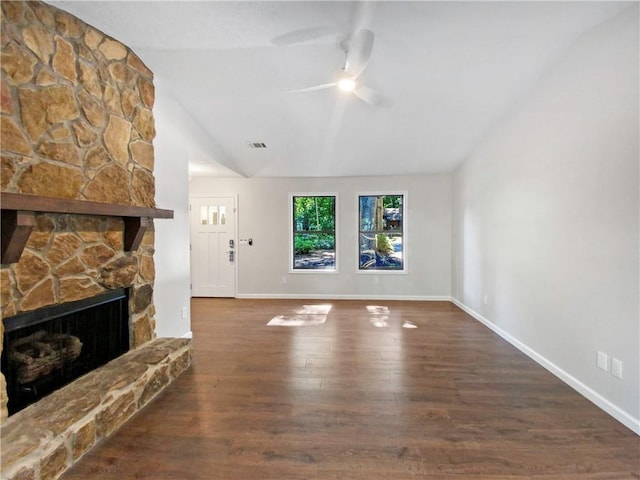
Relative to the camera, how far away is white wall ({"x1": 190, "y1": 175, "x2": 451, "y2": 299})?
536 cm

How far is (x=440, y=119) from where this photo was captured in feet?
11.6

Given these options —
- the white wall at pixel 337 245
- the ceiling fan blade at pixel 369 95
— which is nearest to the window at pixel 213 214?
the white wall at pixel 337 245

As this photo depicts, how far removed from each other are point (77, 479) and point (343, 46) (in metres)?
3.21

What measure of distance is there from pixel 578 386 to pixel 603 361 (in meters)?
0.34

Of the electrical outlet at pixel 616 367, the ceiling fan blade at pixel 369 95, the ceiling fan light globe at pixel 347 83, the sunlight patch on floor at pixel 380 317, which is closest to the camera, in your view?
the electrical outlet at pixel 616 367

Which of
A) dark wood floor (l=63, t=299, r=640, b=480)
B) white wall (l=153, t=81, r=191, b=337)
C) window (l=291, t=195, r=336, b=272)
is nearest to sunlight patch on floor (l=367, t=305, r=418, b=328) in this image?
dark wood floor (l=63, t=299, r=640, b=480)

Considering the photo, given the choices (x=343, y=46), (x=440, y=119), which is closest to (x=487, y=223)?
(x=440, y=119)

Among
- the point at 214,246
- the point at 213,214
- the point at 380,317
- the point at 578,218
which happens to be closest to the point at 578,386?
the point at 578,218

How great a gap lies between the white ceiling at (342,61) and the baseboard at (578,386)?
8.69 ft

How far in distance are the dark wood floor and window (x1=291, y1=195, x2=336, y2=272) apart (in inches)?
102

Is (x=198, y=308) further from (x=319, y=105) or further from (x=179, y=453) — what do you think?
(x=319, y=105)

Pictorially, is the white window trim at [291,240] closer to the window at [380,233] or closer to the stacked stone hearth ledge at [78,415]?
the window at [380,233]

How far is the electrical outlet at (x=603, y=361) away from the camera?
2.05 meters

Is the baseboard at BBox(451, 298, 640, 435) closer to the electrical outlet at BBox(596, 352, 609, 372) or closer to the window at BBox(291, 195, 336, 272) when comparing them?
the electrical outlet at BBox(596, 352, 609, 372)
